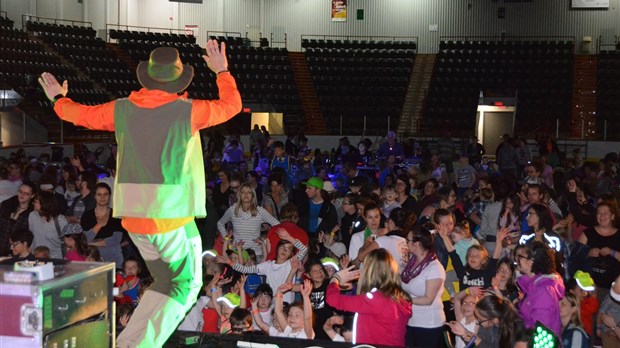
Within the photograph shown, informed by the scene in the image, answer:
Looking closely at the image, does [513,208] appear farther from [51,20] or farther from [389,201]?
[51,20]

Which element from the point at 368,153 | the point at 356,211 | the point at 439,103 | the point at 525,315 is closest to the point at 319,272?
the point at 525,315

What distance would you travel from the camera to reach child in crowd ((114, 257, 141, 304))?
7121mm

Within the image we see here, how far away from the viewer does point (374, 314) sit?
5.70 metres

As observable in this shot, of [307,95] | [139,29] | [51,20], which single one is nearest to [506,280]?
[307,95]

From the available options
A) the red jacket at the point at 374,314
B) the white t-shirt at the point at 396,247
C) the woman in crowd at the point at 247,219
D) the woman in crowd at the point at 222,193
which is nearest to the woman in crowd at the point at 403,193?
the woman in crowd at the point at 247,219

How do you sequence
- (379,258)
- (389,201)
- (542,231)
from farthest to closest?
1. (389,201)
2. (542,231)
3. (379,258)

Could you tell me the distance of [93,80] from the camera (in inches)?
1056

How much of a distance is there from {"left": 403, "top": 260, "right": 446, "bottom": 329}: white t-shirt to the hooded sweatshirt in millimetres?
630

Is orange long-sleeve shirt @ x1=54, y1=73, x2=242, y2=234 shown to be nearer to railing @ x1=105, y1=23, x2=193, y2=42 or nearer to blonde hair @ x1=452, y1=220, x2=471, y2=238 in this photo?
blonde hair @ x1=452, y1=220, x2=471, y2=238

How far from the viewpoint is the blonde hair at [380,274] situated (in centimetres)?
570

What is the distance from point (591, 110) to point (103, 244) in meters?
22.7

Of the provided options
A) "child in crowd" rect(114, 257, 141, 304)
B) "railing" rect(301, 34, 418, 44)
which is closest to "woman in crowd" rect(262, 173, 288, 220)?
"child in crowd" rect(114, 257, 141, 304)

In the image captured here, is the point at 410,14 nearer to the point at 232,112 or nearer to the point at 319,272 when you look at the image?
the point at 319,272

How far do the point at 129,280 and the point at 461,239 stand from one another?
2.75 meters
